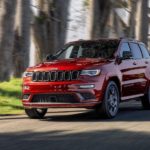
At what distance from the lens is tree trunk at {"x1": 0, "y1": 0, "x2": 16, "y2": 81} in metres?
17.9

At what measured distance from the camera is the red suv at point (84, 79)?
13.1 metres

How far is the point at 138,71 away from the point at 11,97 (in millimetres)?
4301

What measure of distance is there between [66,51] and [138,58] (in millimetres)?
1867

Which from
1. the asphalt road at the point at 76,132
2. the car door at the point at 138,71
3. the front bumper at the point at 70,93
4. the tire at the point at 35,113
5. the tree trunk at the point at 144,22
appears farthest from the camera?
the tree trunk at the point at 144,22

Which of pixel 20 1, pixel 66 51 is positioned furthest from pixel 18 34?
pixel 66 51

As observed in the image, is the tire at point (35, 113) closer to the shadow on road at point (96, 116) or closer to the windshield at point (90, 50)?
the shadow on road at point (96, 116)

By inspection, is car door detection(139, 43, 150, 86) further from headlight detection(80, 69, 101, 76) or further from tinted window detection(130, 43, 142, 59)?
headlight detection(80, 69, 101, 76)

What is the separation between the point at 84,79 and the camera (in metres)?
13.1

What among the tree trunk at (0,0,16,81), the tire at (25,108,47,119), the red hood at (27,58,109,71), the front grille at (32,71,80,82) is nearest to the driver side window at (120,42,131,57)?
the red hood at (27,58,109,71)

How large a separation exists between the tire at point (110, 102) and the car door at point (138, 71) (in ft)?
4.02

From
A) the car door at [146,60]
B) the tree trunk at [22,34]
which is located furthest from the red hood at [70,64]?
the tree trunk at [22,34]

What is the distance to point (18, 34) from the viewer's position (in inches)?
823

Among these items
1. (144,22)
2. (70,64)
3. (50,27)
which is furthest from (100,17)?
(70,64)

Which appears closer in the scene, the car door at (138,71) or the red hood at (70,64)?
the red hood at (70,64)
